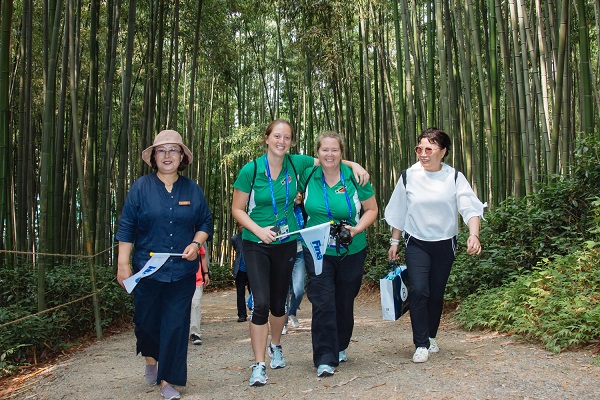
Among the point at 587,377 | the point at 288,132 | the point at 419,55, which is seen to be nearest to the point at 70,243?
the point at 419,55

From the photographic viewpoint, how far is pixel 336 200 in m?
3.34

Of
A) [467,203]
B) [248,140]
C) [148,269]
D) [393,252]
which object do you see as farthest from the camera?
[248,140]

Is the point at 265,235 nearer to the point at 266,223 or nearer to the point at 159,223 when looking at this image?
the point at 266,223

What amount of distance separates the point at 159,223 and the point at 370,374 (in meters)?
1.33

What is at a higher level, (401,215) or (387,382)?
(401,215)

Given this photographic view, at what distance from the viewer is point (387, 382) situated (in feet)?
9.88

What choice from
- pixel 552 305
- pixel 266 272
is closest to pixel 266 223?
pixel 266 272

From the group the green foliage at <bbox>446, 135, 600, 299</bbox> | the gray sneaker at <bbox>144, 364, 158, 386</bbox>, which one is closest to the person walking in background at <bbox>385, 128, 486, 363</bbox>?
the gray sneaker at <bbox>144, 364, 158, 386</bbox>

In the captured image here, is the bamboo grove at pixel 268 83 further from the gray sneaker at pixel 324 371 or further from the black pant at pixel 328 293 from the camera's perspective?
the gray sneaker at pixel 324 371

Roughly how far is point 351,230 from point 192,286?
2.85 ft

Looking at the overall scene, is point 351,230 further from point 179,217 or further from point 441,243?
point 179,217

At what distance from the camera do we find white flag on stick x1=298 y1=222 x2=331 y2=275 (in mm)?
3180

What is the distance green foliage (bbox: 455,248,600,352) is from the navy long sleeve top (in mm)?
2100

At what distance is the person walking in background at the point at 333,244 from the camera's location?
10.7ft
